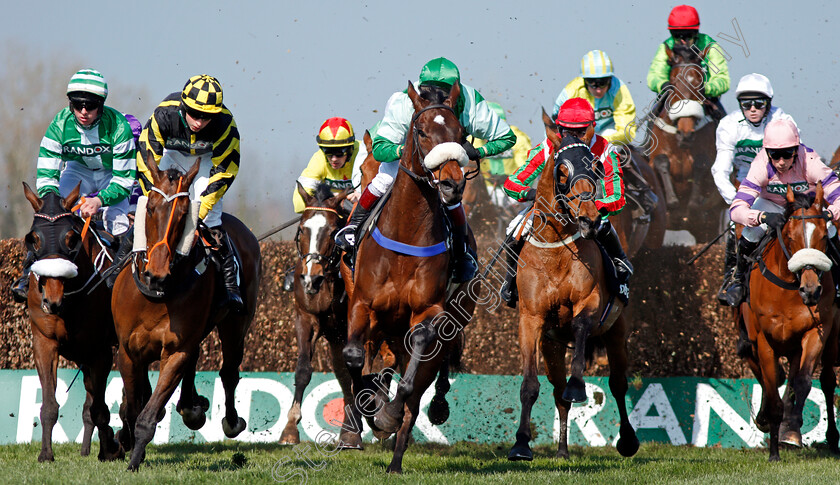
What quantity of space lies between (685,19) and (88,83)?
6943 millimetres

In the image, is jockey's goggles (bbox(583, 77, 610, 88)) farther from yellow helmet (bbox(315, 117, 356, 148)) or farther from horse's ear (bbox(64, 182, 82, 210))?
horse's ear (bbox(64, 182, 82, 210))

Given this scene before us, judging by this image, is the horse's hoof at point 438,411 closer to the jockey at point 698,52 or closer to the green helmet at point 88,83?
the green helmet at point 88,83

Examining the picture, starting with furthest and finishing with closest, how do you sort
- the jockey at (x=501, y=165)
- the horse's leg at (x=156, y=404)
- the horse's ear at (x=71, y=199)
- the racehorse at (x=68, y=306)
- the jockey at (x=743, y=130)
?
the jockey at (x=501, y=165) < the jockey at (x=743, y=130) < the horse's ear at (x=71, y=199) < the racehorse at (x=68, y=306) < the horse's leg at (x=156, y=404)

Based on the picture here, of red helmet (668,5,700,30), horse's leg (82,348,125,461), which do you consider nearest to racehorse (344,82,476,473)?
horse's leg (82,348,125,461)

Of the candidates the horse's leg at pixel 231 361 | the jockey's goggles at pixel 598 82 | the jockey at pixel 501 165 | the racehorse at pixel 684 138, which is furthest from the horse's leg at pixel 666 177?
the horse's leg at pixel 231 361

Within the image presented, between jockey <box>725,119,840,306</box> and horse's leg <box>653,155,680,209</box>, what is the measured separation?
3.93 metres

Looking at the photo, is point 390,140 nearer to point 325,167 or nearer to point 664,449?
point 325,167

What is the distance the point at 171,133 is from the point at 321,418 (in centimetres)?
404

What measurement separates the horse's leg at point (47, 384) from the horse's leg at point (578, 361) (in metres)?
3.86

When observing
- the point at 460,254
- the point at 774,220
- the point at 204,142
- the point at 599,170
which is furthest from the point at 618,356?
the point at 204,142

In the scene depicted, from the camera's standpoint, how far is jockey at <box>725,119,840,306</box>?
8195 mm

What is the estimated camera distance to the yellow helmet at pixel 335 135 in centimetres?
1029

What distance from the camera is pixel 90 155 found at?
27.9ft

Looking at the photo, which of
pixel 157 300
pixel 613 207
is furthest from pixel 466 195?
pixel 157 300
